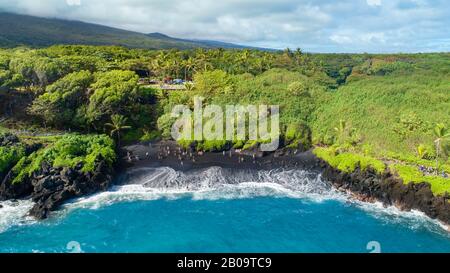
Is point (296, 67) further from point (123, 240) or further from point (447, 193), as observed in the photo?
point (123, 240)

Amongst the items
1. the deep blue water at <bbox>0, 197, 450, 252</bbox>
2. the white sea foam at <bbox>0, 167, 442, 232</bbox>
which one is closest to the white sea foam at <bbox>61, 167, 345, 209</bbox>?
the white sea foam at <bbox>0, 167, 442, 232</bbox>

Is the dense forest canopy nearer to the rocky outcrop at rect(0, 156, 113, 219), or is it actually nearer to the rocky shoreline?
the rocky shoreline

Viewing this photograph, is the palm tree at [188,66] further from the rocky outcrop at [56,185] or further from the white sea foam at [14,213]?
the white sea foam at [14,213]

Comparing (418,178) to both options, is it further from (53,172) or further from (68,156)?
(53,172)

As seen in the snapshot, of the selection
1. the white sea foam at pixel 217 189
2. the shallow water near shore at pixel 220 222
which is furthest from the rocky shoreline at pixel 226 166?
the shallow water near shore at pixel 220 222

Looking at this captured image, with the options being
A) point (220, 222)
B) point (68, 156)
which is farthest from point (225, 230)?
point (68, 156)
